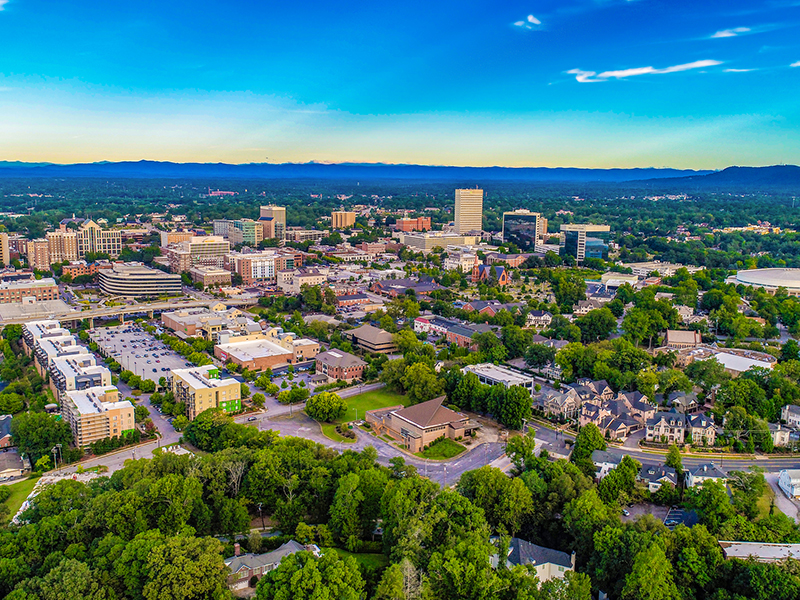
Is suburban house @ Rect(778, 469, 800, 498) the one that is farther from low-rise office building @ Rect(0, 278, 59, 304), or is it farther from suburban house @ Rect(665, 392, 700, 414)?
low-rise office building @ Rect(0, 278, 59, 304)

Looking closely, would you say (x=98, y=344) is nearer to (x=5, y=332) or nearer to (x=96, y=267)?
(x=5, y=332)

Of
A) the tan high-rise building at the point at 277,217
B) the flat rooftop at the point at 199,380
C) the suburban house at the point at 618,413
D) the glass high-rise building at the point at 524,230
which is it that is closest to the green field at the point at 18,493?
the flat rooftop at the point at 199,380

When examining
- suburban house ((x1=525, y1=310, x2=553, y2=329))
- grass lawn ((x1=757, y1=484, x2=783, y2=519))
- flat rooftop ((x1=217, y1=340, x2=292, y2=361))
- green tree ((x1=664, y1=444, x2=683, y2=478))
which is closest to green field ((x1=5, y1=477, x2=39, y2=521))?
flat rooftop ((x1=217, y1=340, x2=292, y2=361))

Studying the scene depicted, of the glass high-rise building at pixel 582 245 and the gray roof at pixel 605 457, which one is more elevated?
the glass high-rise building at pixel 582 245

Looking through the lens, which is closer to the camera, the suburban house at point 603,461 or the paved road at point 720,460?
the suburban house at point 603,461

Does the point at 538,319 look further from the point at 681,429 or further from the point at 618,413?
the point at 681,429

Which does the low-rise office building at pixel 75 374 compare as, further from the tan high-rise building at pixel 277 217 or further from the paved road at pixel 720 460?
the tan high-rise building at pixel 277 217

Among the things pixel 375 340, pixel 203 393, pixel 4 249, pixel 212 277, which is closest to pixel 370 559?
pixel 203 393
